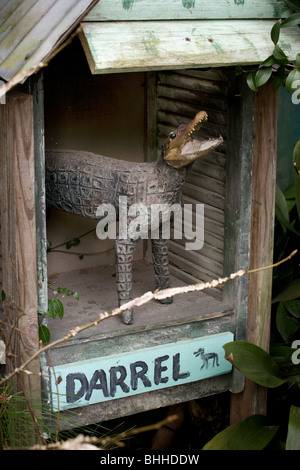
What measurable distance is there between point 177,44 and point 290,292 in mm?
1517

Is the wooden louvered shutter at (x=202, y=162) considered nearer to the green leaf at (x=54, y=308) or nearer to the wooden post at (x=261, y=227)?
the wooden post at (x=261, y=227)

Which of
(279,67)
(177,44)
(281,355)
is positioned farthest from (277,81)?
(281,355)

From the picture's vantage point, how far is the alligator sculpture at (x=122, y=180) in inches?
123

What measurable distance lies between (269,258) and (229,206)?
0.96 feet

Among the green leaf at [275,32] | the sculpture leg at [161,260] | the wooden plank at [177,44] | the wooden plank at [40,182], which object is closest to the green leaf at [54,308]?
the wooden plank at [40,182]

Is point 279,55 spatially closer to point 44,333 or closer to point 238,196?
point 238,196

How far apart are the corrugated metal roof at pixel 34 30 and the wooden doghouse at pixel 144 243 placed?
0.08ft

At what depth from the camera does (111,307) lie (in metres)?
3.42

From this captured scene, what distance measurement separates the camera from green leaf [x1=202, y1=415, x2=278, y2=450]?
3.27m

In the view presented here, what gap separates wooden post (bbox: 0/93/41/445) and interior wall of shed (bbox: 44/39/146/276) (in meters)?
0.92

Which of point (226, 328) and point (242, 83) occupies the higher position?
point (242, 83)
